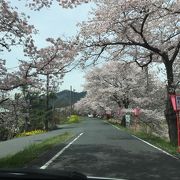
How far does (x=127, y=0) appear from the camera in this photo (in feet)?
70.1

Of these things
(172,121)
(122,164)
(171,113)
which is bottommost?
(122,164)

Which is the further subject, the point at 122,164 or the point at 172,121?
the point at 172,121

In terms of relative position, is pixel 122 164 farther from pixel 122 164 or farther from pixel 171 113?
pixel 171 113

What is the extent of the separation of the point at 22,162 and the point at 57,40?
4.99m

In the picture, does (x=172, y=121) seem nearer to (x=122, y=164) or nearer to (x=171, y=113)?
(x=171, y=113)

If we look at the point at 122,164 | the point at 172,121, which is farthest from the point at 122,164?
the point at 172,121

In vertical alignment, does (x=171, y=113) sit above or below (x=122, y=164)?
above

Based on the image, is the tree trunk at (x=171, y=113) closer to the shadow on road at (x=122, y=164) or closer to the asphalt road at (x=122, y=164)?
the asphalt road at (x=122, y=164)

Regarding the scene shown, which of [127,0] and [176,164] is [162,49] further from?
[176,164]

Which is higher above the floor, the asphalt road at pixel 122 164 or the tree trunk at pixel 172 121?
the tree trunk at pixel 172 121

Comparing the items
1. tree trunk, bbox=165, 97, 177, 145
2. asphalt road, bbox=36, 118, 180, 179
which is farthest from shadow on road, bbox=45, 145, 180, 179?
tree trunk, bbox=165, 97, 177, 145

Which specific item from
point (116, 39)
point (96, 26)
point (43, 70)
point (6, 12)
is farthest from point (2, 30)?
point (116, 39)

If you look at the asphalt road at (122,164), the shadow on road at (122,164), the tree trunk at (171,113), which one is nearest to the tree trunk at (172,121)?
the tree trunk at (171,113)

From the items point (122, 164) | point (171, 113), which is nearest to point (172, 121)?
point (171, 113)
